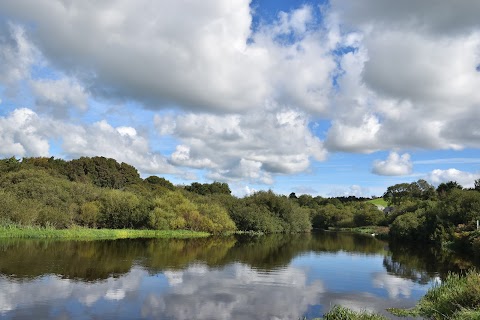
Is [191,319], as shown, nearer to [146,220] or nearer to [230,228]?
[146,220]

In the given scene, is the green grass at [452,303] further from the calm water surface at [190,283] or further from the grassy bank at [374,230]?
the grassy bank at [374,230]

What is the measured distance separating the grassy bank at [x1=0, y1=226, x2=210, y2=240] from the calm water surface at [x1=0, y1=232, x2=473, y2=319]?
5.63 m

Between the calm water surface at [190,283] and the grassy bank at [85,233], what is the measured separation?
5.63 metres

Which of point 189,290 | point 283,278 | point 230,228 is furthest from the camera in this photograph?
point 230,228

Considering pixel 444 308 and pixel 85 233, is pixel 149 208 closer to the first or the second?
pixel 85 233

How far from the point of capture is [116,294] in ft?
72.1

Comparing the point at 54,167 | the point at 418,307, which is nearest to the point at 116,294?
the point at 418,307

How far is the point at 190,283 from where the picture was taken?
26.3m

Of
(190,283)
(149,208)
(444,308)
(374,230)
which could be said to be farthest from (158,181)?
Answer: (444,308)

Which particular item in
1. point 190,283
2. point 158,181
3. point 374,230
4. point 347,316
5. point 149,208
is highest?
point 158,181

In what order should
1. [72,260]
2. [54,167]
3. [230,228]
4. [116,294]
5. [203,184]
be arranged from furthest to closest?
[203,184]
[54,167]
[230,228]
[72,260]
[116,294]

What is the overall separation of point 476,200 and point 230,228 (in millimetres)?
45263

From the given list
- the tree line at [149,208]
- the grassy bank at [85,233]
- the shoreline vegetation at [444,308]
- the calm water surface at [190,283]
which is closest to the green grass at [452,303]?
the shoreline vegetation at [444,308]

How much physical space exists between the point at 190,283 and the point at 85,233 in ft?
114
